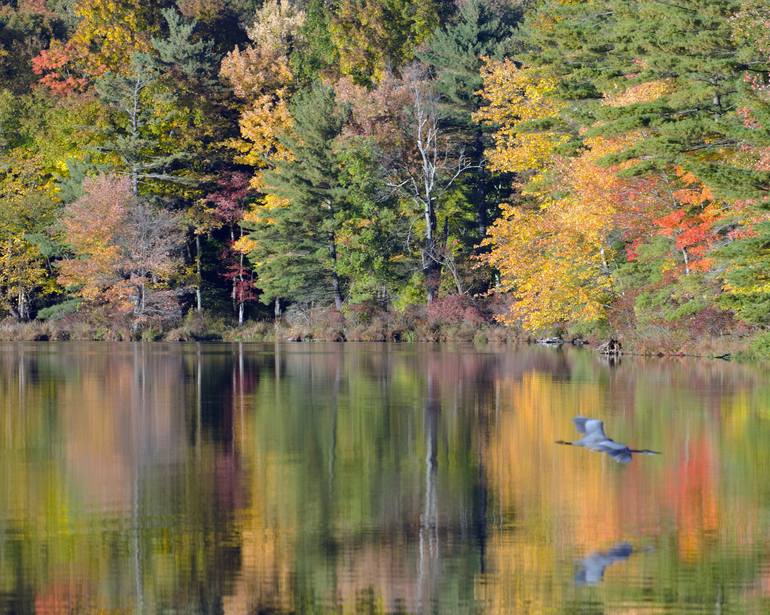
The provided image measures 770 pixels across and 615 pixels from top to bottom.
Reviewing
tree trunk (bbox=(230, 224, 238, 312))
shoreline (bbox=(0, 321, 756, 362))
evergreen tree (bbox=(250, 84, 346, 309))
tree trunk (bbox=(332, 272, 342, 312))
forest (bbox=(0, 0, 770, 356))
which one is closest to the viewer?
forest (bbox=(0, 0, 770, 356))

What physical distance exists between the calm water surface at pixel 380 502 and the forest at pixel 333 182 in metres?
16.1

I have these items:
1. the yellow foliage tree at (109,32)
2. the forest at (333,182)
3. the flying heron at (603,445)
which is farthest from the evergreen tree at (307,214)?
the flying heron at (603,445)

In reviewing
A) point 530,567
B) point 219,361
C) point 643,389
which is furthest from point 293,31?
point 530,567

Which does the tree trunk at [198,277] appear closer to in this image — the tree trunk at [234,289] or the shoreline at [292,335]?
the tree trunk at [234,289]

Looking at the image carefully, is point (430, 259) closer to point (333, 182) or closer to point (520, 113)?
point (333, 182)

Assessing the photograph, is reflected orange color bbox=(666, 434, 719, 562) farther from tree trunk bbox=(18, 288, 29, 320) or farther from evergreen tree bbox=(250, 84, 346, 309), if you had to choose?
tree trunk bbox=(18, 288, 29, 320)

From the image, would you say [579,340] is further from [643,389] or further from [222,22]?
[222,22]

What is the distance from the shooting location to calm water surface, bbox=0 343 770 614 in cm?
1254

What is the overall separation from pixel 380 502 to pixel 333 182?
46.9m

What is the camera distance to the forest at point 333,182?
48.5m

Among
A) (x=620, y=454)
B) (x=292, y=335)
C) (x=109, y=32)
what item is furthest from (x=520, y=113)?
(x=620, y=454)

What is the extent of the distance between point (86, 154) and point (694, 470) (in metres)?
54.6

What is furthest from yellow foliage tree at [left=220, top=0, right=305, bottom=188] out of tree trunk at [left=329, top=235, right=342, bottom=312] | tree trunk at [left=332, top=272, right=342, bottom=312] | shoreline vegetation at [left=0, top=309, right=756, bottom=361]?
shoreline vegetation at [left=0, top=309, right=756, bottom=361]

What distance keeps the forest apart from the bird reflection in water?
2892 centimetres
